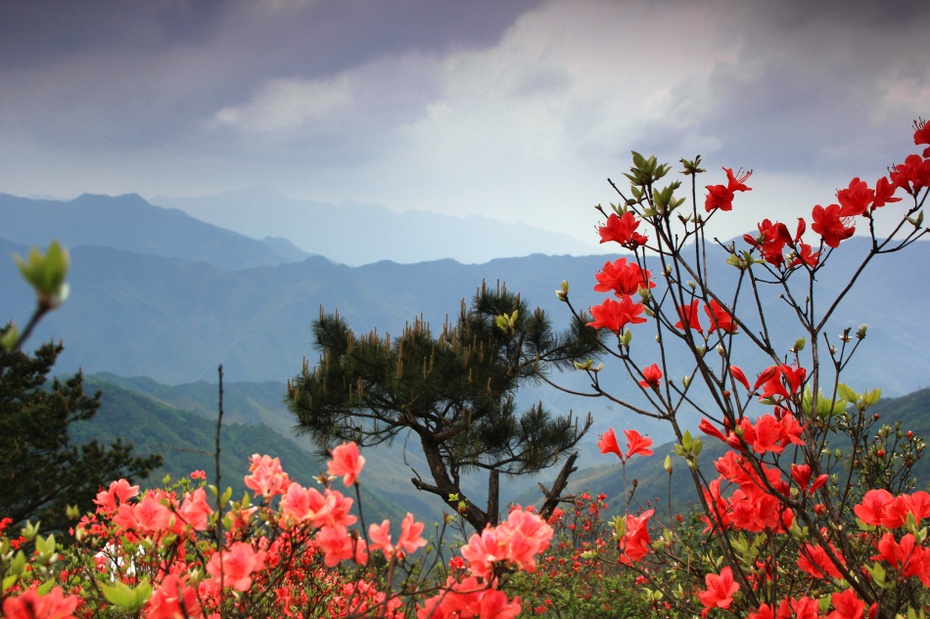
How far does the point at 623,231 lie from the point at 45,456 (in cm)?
1124

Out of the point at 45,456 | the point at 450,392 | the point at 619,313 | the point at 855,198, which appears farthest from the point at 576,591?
the point at 45,456

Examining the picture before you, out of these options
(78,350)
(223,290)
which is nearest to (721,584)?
(78,350)

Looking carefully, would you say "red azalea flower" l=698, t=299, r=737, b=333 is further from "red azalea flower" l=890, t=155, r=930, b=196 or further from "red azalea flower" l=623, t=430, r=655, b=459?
"red azalea flower" l=890, t=155, r=930, b=196

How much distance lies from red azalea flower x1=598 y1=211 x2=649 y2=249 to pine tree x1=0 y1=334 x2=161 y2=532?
28.7 ft

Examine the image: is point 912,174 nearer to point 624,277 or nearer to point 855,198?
point 855,198

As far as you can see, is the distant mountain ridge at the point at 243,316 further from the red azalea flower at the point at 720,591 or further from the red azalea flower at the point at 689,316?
the red azalea flower at the point at 720,591

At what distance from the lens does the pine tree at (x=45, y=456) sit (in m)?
8.53

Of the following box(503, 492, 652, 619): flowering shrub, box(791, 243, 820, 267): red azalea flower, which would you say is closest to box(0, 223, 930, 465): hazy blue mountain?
box(503, 492, 652, 619): flowering shrub

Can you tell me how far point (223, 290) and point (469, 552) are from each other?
656 ft

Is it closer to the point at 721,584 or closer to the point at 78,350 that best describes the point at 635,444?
the point at 721,584

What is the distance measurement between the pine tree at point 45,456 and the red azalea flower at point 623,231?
8.74 meters

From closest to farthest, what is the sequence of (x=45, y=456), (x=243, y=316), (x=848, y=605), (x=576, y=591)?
1. (x=848, y=605)
2. (x=576, y=591)
3. (x=45, y=456)
4. (x=243, y=316)

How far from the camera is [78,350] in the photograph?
475ft

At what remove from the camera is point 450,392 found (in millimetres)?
6785
